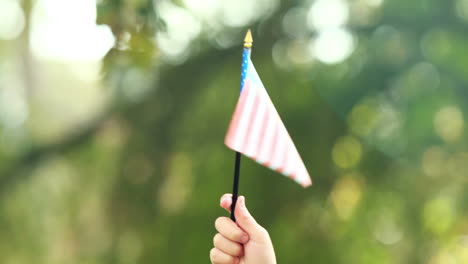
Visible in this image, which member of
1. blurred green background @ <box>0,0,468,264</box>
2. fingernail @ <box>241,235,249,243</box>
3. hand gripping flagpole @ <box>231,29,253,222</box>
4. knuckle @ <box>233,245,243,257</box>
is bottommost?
knuckle @ <box>233,245,243,257</box>

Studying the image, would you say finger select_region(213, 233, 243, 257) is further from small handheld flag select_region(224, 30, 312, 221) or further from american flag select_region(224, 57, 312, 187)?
american flag select_region(224, 57, 312, 187)

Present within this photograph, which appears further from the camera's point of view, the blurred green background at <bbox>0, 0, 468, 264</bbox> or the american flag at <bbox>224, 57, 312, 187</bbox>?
the blurred green background at <bbox>0, 0, 468, 264</bbox>

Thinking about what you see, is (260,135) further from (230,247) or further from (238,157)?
(230,247)

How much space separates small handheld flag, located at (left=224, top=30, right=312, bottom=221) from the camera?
4.93ft

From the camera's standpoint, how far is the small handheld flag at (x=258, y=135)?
1502mm

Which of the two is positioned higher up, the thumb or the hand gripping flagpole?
the hand gripping flagpole

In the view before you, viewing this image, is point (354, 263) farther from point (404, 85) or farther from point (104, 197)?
point (104, 197)

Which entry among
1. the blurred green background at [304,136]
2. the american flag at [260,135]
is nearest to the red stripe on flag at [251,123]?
the american flag at [260,135]

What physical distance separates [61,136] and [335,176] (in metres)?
2.49

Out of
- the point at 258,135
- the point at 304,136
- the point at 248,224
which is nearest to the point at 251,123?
the point at 258,135

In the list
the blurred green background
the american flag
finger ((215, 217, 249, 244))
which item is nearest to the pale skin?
finger ((215, 217, 249, 244))

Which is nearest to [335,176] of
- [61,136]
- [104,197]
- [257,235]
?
[104,197]

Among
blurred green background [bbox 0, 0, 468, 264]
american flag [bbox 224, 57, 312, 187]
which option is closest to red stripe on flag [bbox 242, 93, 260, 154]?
american flag [bbox 224, 57, 312, 187]

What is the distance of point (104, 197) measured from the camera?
581 centimetres
